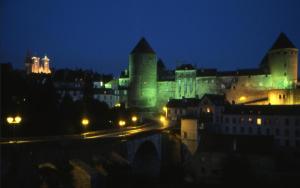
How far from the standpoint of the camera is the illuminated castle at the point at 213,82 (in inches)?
2943

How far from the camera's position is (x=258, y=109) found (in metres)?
53.0

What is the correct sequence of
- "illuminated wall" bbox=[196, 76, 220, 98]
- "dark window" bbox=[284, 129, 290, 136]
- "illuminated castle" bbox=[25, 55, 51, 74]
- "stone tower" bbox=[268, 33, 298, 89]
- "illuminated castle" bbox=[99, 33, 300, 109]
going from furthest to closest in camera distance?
"illuminated castle" bbox=[25, 55, 51, 74] < "illuminated wall" bbox=[196, 76, 220, 98] < "stone tower" bbox=[268, 33, 298, 89] < "illuminated castle" bbox=[99, 33, 300, 109] < "dark window" bbox=[284, 129, 290, 136]

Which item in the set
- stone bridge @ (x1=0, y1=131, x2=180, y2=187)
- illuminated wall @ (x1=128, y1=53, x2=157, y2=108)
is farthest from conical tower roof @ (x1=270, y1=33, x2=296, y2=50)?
stone bridge @ (x1=0, y1=131, x2=180, y2=187)

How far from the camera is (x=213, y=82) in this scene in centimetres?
8075

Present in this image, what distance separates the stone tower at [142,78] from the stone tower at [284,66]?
78.0 ft

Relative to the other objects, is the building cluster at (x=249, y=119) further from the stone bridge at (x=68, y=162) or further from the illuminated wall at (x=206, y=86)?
the illuminated wall at (x=206, y=86)

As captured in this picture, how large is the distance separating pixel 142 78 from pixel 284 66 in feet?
90.6

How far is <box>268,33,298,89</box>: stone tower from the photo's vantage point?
75.5 metres

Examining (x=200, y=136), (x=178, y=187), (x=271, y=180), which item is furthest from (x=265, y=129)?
(x=178, y=187)

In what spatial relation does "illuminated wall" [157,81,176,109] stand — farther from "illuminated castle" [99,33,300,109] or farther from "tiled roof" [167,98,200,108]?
"tiled roof" [167,98,200,108]

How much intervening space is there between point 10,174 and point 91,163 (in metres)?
7.04

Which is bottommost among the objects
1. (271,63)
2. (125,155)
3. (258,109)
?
(125,155)

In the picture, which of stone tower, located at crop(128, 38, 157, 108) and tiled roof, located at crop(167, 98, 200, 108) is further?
stone tower, located at crop(128, 38, 157, 108)

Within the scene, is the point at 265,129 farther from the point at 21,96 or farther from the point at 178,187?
the point at 21,96
